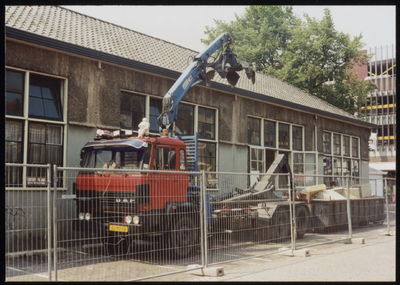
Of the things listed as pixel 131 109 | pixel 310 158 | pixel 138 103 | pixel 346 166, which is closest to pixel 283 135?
pixel 310 158

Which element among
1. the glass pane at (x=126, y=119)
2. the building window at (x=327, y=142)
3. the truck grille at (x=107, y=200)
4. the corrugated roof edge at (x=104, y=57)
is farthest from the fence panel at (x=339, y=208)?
the building window at (x=327, y=142)

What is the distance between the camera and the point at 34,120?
36.4 feet

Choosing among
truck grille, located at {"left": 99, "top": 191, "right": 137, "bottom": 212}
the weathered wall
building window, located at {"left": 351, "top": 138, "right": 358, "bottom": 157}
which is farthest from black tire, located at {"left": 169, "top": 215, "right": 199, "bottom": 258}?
building window, located at {"left": 351, "top": 138, "right": 358, "bottom": 157}

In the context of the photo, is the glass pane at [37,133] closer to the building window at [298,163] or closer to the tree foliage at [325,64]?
the building window at [298,163]

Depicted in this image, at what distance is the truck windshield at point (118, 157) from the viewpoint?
948 cm

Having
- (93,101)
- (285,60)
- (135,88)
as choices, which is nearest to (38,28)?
(93,101)

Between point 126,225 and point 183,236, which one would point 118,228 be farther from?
point 183,236

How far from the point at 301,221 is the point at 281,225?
2.14 m

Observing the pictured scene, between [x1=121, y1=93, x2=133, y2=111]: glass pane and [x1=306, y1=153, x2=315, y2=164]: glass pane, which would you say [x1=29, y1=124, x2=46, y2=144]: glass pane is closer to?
[x1=121, y1=93, x2=133, y2=111]: glass pane

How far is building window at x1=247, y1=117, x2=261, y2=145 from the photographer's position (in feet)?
61.3

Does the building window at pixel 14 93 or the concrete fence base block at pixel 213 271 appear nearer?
the concrete fence base block at pixel 213 271

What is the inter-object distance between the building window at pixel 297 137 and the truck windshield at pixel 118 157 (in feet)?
43.0
